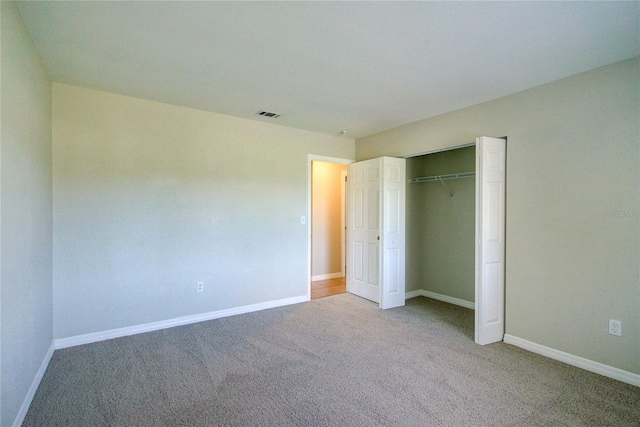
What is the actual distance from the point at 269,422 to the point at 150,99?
Result: 10.9 feet

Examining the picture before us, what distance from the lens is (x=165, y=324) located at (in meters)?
3.46

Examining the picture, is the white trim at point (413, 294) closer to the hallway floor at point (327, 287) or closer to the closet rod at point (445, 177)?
the hallway floor at point (327, 287)

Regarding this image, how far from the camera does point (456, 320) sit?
3744 millimetres

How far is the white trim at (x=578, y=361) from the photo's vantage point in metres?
2.36

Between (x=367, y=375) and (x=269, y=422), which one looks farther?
(x=367, y=375)

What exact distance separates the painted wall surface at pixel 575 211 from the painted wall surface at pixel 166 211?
2685 mm

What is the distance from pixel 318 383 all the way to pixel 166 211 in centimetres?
248

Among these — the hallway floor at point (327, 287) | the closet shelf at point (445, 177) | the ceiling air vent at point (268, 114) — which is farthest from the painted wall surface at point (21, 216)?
the closet shelf at point (445, 177)

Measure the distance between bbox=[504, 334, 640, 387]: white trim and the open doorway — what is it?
315 cm

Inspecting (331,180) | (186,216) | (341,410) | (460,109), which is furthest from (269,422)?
(331,180)

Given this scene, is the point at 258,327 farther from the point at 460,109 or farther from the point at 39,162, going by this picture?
the point at 460,109

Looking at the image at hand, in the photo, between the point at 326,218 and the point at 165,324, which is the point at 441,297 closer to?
the point at 326,218

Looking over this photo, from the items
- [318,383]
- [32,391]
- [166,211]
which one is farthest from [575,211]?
[32,391]

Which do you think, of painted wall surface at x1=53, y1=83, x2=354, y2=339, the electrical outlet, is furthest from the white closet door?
the electrical outlet
